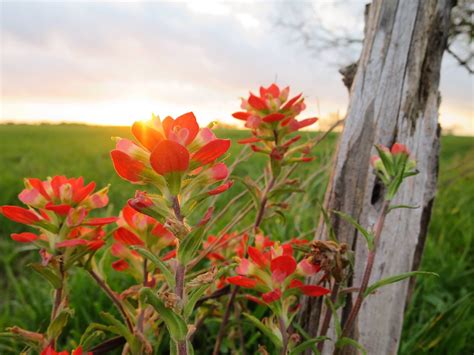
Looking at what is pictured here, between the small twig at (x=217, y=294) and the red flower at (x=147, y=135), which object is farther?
the small twig at (x=217, y=294)

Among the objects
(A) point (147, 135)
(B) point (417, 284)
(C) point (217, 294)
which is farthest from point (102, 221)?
(B) point (417, 284)

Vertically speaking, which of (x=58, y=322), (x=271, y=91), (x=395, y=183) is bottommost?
(x=58, y=322)

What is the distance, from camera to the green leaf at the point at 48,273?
0.94 meters

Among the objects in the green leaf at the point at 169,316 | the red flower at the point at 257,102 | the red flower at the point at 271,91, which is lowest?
the green leaf at the point at 169,316

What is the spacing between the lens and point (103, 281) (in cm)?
Result: 111

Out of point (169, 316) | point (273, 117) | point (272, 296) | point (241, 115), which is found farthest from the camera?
point (241, 115)

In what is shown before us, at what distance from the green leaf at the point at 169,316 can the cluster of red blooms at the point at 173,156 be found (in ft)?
0.58

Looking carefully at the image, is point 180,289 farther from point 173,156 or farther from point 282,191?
point 282,191

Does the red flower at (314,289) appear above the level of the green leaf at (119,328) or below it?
above

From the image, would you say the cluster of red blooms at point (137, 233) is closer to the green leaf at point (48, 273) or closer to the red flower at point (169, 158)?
the green leaf at point (48, 273)

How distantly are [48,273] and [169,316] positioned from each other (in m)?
0.43

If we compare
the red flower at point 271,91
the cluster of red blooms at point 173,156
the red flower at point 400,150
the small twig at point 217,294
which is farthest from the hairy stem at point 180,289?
the red flower at point 271,91

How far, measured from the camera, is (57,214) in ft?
3.31

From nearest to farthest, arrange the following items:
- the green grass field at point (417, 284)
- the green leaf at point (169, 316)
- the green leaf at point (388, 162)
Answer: the green leaf at point (169, 316), the green leaf at point (388, 162), the green grass field at point (417, 284)
